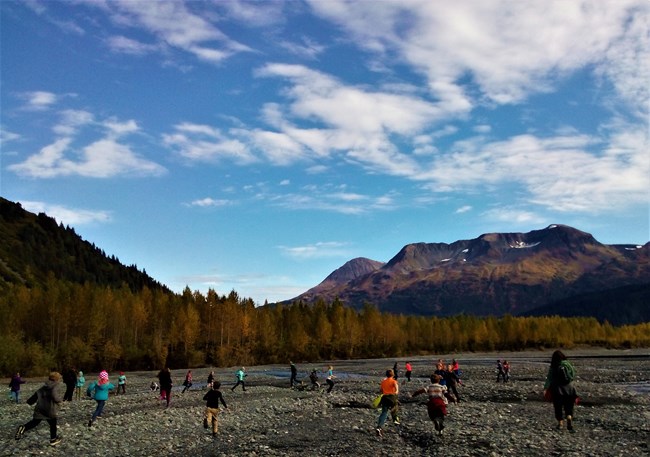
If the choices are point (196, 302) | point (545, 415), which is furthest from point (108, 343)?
point (545, 415)

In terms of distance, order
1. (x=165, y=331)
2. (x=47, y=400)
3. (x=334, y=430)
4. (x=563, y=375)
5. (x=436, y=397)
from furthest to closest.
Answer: (x=165, y=331) → (x=334, y=430) → (x=47, y=400) → (x=563, y=375) → (x=436, y=397)

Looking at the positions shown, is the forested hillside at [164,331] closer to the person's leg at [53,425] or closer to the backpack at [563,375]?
the person's leg at [53,425]

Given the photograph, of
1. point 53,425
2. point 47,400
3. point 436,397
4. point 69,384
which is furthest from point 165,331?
point 436,397

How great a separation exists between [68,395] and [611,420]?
37.6 metres

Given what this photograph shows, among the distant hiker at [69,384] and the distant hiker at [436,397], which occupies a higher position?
the distant hiker at [436,397]

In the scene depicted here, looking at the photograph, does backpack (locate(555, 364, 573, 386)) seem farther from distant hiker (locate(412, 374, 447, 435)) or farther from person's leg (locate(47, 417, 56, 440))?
person's leg (locate(47, 417, 56, 440))

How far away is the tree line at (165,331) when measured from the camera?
8962 cm

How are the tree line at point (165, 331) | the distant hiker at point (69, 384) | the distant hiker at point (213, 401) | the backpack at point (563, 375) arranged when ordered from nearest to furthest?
the backpack at point (563, 375)
the distant hiker at point (213, 401)
the distant hiker at point (69, 384)
the tree line at point (165, 331)

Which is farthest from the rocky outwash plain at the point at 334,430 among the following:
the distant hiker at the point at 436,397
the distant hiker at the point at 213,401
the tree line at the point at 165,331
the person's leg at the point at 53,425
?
the tree line at the point at 165,331

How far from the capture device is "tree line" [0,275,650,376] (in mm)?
89625

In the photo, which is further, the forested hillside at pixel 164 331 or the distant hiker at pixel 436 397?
the forested hillside at pixel 164 331

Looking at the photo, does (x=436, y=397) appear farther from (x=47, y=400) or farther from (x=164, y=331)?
(x=164, y=331)

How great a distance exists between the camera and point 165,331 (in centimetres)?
10912

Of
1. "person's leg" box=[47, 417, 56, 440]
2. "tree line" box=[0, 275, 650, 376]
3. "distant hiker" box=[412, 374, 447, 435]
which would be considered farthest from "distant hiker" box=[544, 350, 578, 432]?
"tree line" box=[0, 275, 650, 376]
